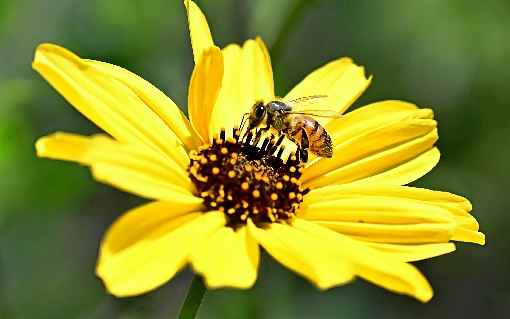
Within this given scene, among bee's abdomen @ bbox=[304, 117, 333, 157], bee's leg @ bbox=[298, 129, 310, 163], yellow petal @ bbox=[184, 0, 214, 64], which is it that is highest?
yellow petal @ bbox=[184, 0, 214, 64]

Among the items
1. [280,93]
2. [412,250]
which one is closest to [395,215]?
[412,250]

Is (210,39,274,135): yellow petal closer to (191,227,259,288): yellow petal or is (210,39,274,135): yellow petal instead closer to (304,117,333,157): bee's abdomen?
(304,117,333,157): bee's abdomen

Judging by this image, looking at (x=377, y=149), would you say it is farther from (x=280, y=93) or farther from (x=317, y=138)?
(x=280, y=93)

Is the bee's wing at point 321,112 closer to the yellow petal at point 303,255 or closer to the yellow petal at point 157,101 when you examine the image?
the yellow petal at point 157,101

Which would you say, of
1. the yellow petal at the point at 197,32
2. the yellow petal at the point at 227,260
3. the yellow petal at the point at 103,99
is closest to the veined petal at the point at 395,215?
the yellow petal at the point at 227,260

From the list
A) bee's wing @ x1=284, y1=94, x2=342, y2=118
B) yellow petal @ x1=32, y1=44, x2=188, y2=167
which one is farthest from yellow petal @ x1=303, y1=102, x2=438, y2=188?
yellow petal @ x1=32, y1=44, x2=188, y2=167

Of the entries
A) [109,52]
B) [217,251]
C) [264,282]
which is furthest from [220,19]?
[217,251]
